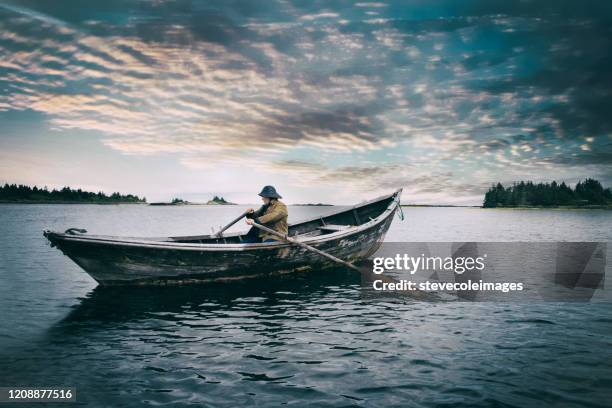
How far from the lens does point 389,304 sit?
35.6ft

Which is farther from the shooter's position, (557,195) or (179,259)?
(557,195)

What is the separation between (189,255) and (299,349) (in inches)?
205

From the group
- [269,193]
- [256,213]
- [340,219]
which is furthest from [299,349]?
[340,219]

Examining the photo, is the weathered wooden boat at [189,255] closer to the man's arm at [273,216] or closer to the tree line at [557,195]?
the man's arm at [273,216]

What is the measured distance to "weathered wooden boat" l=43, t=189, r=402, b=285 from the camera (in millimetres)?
10143

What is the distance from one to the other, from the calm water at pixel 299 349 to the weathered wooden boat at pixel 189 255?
2.08 ft

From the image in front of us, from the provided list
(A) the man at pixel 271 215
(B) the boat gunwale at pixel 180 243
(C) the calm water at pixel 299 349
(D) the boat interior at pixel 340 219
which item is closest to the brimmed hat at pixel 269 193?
(A) the man at pixel 271 215

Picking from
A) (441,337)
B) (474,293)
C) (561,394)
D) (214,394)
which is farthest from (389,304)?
(214,394)

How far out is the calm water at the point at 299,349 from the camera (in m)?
5.66

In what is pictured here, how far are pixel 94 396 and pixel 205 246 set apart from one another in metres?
5.80
